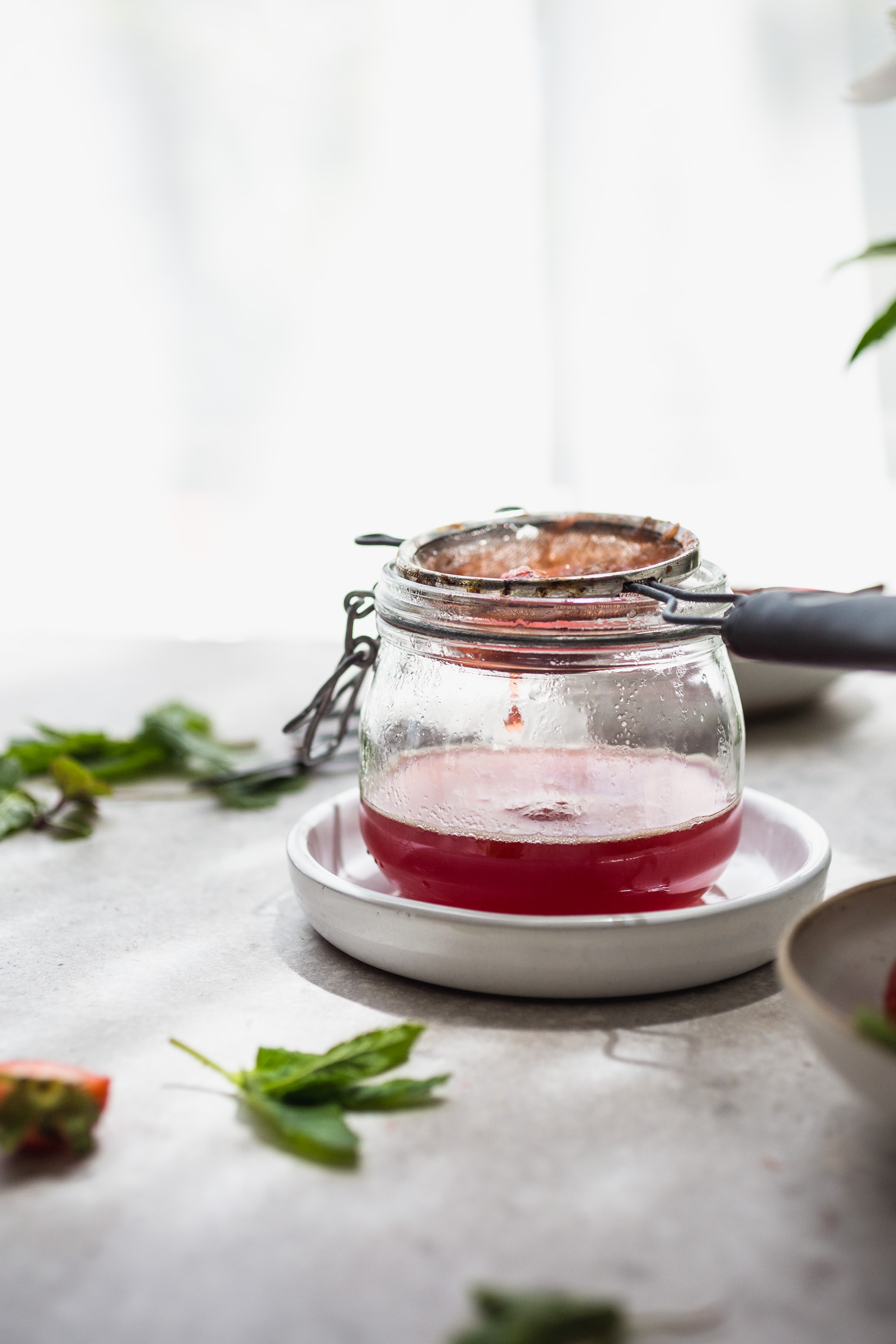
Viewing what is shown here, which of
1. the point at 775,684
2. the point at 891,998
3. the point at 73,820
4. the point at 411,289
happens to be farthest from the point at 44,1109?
the point at 411,289

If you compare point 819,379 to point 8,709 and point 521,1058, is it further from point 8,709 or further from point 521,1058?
point 521,1058

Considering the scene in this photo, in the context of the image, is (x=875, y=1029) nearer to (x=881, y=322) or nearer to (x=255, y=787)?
(x=881, y=322)

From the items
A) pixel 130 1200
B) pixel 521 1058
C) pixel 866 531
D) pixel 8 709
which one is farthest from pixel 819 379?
pixel 130 1200

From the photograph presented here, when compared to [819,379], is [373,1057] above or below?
below

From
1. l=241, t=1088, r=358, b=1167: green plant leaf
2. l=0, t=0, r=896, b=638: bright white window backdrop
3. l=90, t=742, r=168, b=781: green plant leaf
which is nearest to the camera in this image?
l=241, t=1088, r=358, b=1167: green plant leaf

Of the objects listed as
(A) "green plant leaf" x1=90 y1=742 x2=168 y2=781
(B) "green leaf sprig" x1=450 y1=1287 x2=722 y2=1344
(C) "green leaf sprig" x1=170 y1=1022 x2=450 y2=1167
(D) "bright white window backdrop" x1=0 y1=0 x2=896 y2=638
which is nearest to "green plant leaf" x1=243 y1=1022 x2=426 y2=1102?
(C) "green leaf sprig" x1=170 y1=1022 x2=450 y2=1167

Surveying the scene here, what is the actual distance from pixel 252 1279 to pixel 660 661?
328 millimetres

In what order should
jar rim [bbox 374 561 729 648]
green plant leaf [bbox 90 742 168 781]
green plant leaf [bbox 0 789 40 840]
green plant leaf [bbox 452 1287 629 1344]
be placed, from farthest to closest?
green plant leaf [bbox 90 742 168 781] → green plant leaf [bbox 0 789 40 840] → jar rim [bbox 374 561 729 648] → green plant leaf [bbox 452 1287 629 1344]

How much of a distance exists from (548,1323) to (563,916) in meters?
0.22

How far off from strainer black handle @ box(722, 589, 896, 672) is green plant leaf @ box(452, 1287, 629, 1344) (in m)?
0.25

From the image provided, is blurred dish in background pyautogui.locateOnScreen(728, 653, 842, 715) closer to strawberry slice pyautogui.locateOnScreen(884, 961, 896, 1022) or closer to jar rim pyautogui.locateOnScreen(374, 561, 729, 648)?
jar rim pyautogui.locateOnScreen(374, 561, 729, 648)

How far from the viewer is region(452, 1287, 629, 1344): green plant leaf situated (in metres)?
0.39

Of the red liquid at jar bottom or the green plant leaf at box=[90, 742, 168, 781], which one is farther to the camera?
the green plant leaf at box=[90, 742, 168, 781]

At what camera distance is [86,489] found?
6.85 ft
